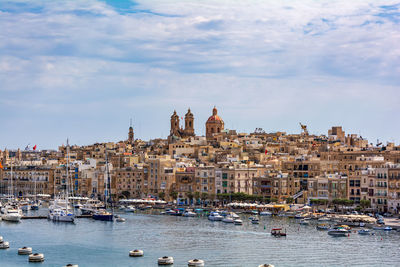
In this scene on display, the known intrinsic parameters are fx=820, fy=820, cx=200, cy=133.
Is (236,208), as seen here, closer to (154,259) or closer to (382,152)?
(382,152)

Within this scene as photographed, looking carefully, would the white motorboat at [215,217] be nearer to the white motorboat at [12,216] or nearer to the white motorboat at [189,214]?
the white motorboat at [189,214]

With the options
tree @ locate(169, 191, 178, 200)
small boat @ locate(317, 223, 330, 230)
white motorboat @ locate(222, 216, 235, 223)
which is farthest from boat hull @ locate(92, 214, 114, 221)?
tree @ locate(169, 191, 178, 200)

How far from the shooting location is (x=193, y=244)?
7138 centimetres

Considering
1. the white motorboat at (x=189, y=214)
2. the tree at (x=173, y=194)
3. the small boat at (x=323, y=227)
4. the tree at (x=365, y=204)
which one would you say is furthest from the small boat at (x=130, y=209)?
the small boat at (x=323, y=227)

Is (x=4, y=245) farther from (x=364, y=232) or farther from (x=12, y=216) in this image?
(x=364, y=232)

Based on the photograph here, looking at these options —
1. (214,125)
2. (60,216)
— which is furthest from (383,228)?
(214,125)

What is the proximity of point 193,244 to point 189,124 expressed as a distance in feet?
383

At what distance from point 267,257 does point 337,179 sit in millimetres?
43273

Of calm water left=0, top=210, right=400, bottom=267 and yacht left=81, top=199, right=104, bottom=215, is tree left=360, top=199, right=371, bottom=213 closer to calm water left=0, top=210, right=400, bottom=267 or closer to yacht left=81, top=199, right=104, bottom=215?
calm water left=0, top=210, right=400, bottom=267

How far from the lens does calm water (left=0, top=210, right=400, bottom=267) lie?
62.1 metres

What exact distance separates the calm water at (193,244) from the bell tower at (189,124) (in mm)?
92311

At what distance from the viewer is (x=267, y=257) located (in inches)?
2493

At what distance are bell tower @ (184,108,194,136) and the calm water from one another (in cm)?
9231

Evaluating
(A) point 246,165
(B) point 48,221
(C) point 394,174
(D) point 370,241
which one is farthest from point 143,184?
(D) point 370,241
